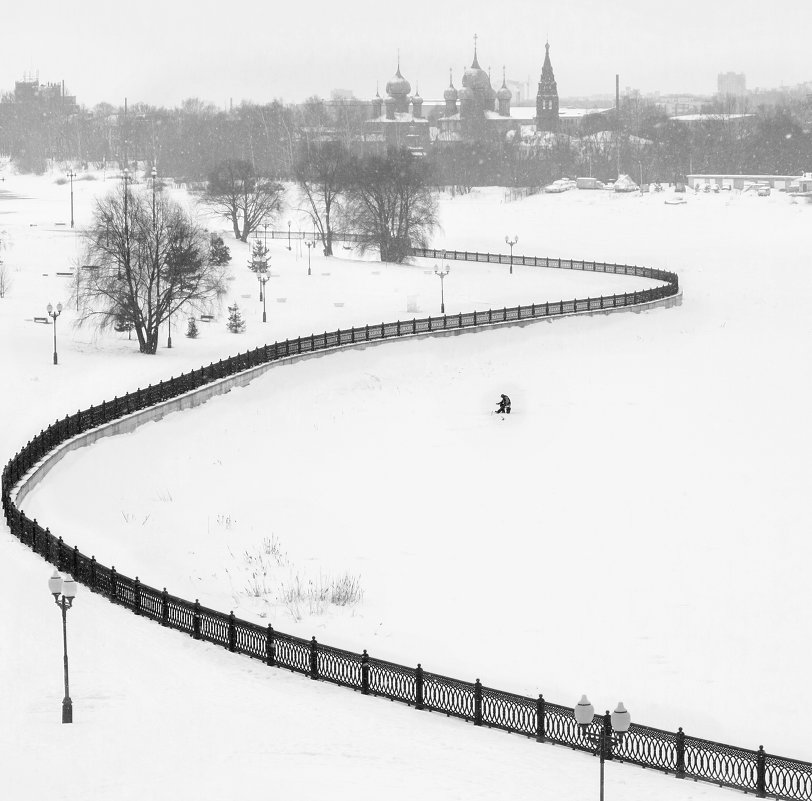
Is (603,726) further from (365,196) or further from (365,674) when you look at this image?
(365,196)

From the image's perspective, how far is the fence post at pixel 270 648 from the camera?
2458 cm

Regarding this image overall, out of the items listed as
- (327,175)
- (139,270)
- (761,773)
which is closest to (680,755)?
(761,773)

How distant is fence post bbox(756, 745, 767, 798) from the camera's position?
19.9 m

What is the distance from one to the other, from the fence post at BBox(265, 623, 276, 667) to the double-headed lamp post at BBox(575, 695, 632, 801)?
18.2 feet

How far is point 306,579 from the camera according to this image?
32.1 meters

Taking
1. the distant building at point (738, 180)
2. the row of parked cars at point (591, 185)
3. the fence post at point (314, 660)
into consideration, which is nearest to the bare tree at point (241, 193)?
the row of parked cars at point (591, 185)

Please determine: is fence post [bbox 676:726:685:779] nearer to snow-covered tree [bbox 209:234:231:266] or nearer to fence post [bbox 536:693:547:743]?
fence post [bbox 536:693:547:743]

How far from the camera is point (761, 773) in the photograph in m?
20.0

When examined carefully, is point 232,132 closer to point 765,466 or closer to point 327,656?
point 765,466

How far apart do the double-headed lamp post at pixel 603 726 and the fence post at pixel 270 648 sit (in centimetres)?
556

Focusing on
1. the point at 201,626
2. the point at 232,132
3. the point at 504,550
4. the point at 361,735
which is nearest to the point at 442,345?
the point at 504,550

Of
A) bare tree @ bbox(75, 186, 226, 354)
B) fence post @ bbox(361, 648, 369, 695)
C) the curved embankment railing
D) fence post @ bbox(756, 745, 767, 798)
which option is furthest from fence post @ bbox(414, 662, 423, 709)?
bare tree @ bbox(75, 186, 226, 354)

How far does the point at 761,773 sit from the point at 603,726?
217cm

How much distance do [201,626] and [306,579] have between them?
654cm
